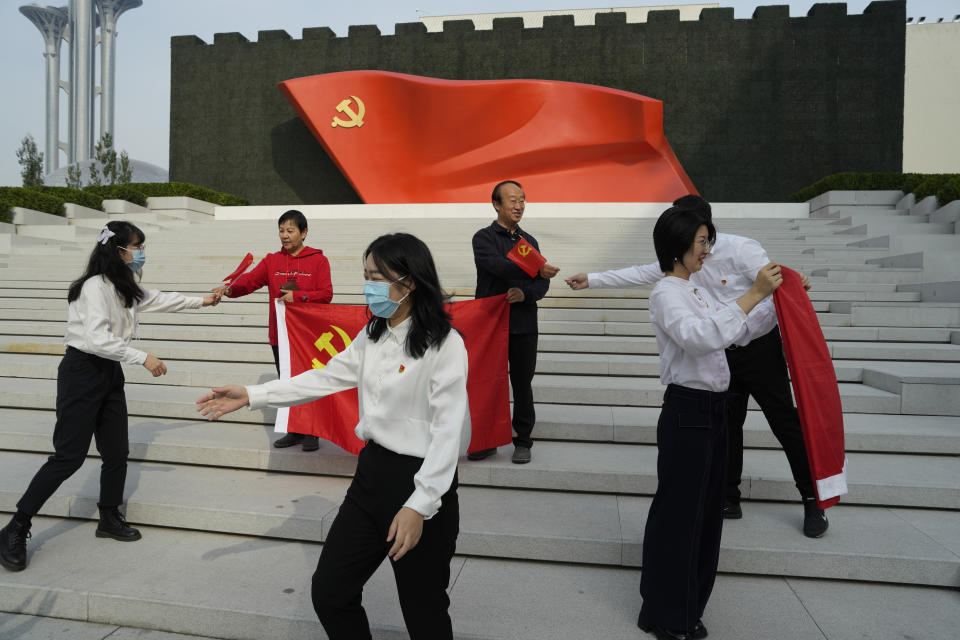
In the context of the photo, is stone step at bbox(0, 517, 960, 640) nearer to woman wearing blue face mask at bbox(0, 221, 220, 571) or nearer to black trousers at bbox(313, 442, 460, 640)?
woman wearing blue face mask at bbox(0, 221, 220, 571)

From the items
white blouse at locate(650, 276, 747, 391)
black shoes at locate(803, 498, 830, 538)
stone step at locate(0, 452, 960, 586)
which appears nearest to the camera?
white blouse at locate(650, 276, 747, 391)

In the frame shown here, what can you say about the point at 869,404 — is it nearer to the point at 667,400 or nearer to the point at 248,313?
the point at 667,400

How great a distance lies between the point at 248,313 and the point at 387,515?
6.20m

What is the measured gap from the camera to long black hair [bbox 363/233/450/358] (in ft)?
6.93

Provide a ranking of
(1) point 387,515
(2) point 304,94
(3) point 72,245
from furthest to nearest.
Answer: (2) point 304,94, (3) point 72,245, (1) point 387,515

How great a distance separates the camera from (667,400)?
105 inches

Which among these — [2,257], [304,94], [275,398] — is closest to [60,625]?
[275,398]

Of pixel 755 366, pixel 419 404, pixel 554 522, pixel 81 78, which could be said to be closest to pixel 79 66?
pixel 81 78

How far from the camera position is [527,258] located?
4.18 metres

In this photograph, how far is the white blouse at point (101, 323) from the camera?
3.31m

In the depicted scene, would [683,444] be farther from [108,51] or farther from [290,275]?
[108,51]

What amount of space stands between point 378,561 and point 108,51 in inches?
2714

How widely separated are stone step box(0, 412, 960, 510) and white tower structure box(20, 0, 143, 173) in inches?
2217

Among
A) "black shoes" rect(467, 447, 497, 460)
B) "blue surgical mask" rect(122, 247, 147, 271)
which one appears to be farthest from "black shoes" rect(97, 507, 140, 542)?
"black shoes" rect(467, 447, 497, 460)
